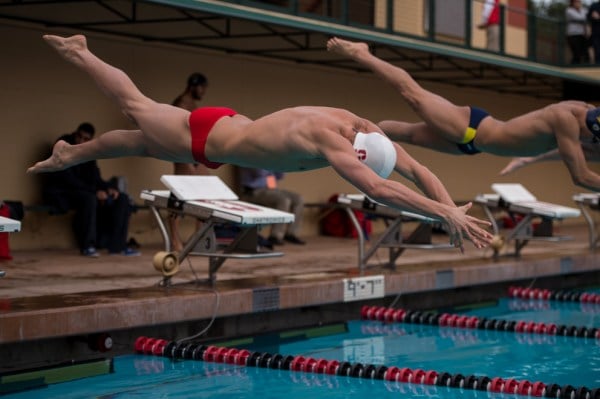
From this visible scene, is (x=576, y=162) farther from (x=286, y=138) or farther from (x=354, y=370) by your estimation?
(x=286, y=138)

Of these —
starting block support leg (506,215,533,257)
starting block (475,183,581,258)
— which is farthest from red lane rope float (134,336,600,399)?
starting block support leg (506,215,533,257)

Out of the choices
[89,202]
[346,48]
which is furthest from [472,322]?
[89,202]

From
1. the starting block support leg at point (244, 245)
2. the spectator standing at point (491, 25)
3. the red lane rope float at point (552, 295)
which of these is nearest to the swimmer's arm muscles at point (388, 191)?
the starting block support leg at point (244, 245)

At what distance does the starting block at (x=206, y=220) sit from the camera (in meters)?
8.63

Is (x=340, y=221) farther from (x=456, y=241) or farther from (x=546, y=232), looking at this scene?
(x=456, y=241)

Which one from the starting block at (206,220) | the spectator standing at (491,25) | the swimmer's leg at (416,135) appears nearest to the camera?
the swimmer's leg at (416,135)

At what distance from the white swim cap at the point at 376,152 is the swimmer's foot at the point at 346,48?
165 cm

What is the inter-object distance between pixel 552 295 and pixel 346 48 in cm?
567

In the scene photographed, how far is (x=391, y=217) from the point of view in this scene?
11.1m

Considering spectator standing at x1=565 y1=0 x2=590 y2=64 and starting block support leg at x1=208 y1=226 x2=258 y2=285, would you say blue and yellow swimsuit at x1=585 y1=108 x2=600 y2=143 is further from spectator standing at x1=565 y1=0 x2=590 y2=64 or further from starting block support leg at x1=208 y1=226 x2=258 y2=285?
spectator standing at x1=565 y1=0 x2=590 y2=64

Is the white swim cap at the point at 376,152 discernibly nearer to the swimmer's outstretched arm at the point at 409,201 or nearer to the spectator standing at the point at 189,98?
the swimmer's outstretched arm at the point at 409,201

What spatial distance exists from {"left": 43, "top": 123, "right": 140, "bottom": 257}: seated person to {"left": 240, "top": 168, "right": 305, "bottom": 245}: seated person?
2.20 m

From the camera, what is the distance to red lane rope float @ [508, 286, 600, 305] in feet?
38.9

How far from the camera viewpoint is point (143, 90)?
44.0ft
